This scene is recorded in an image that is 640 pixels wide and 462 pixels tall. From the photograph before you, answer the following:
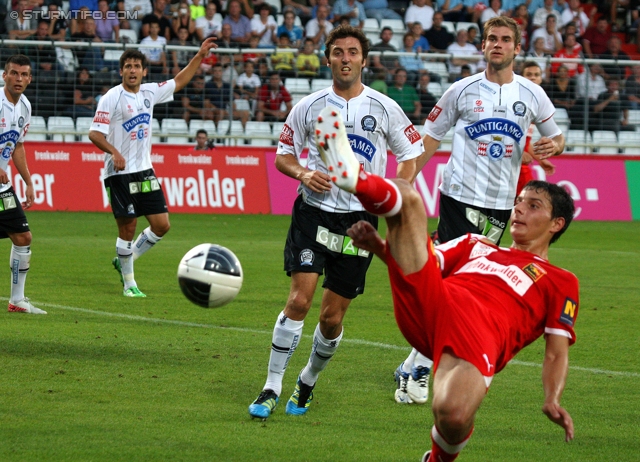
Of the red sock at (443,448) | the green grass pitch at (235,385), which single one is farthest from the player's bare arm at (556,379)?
the green grass pitch at (235,385)

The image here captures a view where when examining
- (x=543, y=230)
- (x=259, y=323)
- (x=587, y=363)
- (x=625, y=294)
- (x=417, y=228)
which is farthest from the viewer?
(x=625, y=294)

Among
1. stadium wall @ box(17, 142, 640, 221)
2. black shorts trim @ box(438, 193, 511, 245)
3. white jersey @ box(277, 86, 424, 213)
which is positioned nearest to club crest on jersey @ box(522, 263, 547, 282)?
white jersey @ box(277, 86, 424, 213)

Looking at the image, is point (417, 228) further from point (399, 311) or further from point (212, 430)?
point (212, 430)

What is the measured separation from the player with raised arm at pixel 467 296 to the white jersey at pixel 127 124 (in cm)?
Result: 679

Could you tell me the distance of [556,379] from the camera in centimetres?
448

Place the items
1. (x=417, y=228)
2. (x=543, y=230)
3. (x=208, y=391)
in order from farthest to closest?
1. (x=208, y=391)
2. (x=543, y=230)
3. (x=417, y=228)

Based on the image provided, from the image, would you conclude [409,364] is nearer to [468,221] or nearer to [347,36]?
[468,221]

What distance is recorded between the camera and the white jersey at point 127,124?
36.7 feet

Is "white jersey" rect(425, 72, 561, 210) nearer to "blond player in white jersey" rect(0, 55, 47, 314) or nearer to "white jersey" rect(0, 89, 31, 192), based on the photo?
"blond player in white jersey" rect(0, 55, 47, 314)

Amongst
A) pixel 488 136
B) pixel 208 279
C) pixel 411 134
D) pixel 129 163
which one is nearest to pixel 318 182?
pixel 208 279

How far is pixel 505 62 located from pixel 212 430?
11.3 feet

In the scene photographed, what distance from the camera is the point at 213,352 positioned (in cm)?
792

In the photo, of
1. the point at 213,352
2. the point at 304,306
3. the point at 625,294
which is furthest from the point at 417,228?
the point at 625,294

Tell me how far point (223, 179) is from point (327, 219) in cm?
1349
